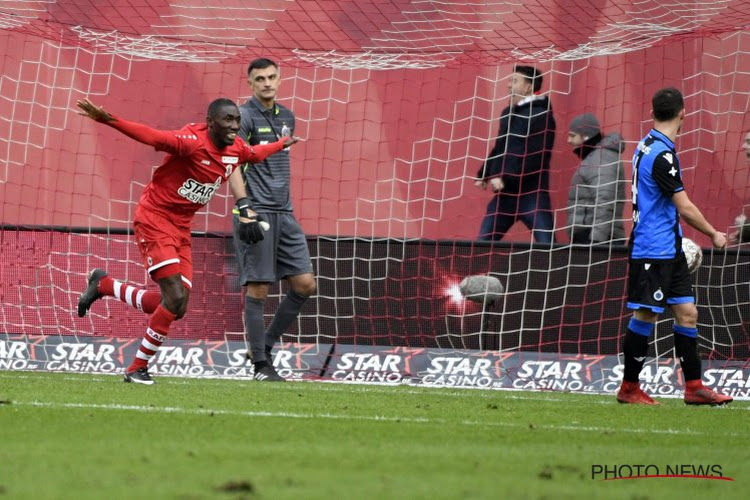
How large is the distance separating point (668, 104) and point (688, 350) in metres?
1.50

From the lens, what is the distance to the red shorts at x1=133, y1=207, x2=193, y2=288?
27.6ft

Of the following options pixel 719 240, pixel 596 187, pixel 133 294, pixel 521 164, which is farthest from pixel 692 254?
pixel 133 294

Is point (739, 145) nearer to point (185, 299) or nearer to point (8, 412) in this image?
point (185, 299)

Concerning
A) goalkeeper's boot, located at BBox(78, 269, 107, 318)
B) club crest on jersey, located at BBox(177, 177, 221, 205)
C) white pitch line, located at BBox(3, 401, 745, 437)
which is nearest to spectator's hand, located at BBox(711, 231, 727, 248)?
white pitch line, located at BBox(3, 401, 745, 437)

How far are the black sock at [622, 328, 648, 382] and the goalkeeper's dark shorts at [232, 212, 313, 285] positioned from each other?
2588 millimetres

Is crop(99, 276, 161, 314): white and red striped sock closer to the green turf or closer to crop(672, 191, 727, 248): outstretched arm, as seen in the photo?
the green turf

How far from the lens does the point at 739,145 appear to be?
11688 mm

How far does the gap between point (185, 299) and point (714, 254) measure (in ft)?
13.6

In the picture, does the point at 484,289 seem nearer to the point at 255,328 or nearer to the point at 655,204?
the point at 255,328

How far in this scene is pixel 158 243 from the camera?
331 inches

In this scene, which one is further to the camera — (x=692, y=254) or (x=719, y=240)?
(x=692, y=254)

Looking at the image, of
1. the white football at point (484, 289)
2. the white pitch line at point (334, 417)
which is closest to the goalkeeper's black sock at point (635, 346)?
the white pitch line at point (334, 417)

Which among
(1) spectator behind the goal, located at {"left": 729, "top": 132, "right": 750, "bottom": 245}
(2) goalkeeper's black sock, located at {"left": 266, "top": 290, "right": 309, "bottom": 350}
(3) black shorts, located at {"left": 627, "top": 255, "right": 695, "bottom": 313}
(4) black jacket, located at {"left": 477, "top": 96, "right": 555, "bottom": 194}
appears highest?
(4) black jacket, located at {"left": 477, "top": 96, "right": 555, "bottom": 194}

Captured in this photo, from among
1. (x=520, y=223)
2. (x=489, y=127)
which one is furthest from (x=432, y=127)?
(x=520, y=223)
